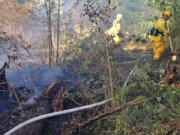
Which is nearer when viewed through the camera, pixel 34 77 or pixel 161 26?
pixel 34 77

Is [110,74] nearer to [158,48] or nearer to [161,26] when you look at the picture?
[161,26]

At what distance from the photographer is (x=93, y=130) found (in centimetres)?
317

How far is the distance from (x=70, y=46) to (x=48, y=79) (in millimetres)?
2495

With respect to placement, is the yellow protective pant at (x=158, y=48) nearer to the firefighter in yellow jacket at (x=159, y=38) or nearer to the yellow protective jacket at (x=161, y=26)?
the firefighter in yellow jacket at (x=159, y=38)

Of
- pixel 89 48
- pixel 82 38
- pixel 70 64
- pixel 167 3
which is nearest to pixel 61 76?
pixel 70 64

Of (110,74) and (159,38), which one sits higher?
(159,38)

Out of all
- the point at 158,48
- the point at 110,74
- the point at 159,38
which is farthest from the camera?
the point at 158,48

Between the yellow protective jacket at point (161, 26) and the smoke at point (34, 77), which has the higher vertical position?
the yellow protective jacket at point (161, 26)

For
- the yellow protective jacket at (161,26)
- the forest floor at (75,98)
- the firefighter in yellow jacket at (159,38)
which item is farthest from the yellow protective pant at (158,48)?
the forest floor at (75,98)

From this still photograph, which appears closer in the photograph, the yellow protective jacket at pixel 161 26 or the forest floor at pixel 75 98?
the forest floor at pixel 75 98

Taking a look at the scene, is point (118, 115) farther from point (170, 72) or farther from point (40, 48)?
point (40, 48)

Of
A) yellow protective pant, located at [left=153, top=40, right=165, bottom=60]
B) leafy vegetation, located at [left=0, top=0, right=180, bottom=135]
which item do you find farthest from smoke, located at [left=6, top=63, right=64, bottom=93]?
yellow protective pant, located at [left=153, top=40, right=165, bottom=60]

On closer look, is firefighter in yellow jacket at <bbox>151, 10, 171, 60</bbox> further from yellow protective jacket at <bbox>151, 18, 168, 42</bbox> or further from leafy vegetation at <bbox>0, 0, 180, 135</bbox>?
leafy vegetation at <bbox>0, 0, 180, 135</bbox>

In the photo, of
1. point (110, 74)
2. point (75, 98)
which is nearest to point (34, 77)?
point (75, 98)
